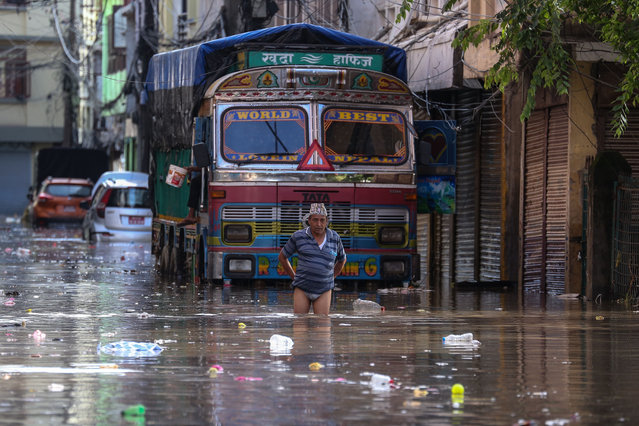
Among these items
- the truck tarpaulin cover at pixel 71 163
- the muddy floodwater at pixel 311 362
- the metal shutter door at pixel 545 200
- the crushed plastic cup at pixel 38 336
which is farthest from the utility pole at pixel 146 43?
the crushed plastic cup at pixel 38 336

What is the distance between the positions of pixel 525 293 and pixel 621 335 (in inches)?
338

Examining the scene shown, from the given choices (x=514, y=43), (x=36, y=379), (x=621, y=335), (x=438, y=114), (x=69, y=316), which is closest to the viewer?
(x=36, y=379)

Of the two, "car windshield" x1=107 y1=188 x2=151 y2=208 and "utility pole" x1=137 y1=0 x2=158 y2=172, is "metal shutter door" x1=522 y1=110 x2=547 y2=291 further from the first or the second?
"utility pole" x1=137 y1=0 x2=158 y2=172

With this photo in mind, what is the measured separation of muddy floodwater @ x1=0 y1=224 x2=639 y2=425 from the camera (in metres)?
8.53

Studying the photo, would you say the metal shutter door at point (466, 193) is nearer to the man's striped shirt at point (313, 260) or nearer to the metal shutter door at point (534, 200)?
the metal shutter door at point (534, 200)

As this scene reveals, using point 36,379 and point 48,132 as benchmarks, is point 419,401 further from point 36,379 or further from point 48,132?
point 48,132

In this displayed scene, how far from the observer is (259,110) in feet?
68.7

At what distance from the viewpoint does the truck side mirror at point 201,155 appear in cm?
2033

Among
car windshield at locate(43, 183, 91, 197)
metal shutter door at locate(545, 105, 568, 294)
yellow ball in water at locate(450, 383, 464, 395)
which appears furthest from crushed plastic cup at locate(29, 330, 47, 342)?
car windshield at locate(43, 183, 91, 197)

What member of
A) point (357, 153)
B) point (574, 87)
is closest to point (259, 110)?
point (357, 153)

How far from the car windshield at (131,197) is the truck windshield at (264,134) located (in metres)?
15.9

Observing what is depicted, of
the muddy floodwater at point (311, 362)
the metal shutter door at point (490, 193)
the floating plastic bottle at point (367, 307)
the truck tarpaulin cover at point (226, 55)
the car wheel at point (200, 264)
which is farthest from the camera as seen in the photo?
the metal shutter door at point (490, 193)

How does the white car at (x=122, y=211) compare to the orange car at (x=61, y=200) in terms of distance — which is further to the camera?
the orange car at (x=61, y=200)

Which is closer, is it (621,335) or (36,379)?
(36,379)
